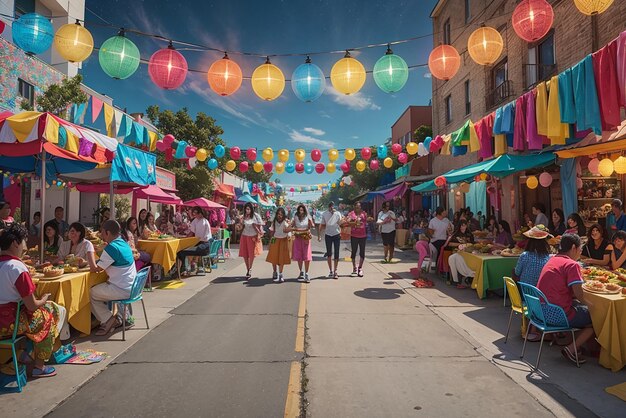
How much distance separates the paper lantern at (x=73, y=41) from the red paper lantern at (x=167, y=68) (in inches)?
40.9

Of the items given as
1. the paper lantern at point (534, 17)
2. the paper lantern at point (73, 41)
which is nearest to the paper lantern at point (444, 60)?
the paper lantern at point (534, 17)

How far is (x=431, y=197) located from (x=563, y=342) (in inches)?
750

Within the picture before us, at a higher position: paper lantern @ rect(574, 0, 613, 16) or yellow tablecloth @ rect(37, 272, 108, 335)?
paper lantern @ rect(574, 0, 613, 16)

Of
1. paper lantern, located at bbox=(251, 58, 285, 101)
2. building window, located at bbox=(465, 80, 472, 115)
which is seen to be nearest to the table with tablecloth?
paper lantern, located at bbox=(251, 58, 285, 101)

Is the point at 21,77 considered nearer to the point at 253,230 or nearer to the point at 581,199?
the point at 253,230

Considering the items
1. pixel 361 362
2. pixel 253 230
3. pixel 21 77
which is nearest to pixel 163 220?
pixel 21 77

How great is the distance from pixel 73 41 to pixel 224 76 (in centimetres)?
263

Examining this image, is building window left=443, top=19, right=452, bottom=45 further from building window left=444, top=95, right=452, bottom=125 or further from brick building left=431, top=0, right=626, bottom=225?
building window left=444, top=95, right=452, bottom=125

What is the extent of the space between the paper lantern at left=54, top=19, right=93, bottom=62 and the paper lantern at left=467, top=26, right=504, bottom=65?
718 cm

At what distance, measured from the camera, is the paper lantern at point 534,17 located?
625 cm

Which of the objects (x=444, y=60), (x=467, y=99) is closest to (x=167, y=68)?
(x=444, y=60)

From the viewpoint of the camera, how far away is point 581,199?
1035 centimetres

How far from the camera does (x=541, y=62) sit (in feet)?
A: 41.9

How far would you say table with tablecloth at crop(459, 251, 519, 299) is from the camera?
7.35 meters
